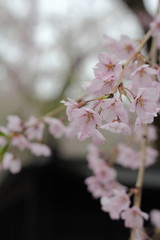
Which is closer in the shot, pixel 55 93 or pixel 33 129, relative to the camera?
pixel 33 129

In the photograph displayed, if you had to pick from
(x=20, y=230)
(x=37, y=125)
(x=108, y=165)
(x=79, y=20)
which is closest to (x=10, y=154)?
(x=37, y=125)

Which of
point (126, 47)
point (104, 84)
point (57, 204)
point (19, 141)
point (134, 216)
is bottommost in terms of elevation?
point (134, 216)

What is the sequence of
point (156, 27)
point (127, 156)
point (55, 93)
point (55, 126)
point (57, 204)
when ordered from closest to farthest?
point (156, 27)
point (55, 126)
point (127, 156)
point (57, 204)
point (55, 93)

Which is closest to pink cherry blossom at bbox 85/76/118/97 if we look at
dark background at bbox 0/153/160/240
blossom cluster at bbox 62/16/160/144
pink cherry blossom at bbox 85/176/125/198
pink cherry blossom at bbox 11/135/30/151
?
blossom cluster at bbox 62/16/160/144

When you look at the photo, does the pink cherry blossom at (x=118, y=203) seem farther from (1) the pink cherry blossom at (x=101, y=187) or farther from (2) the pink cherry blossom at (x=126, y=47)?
(2) the pink cherry blossom at (x=126, y=47)

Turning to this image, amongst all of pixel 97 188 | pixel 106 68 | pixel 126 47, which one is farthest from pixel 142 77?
pixel 97 188

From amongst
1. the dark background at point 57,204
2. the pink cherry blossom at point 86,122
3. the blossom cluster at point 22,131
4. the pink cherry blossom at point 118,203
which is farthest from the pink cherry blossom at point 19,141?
the dark background at point 57,204

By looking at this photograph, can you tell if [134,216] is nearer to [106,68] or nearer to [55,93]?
[106,68]
